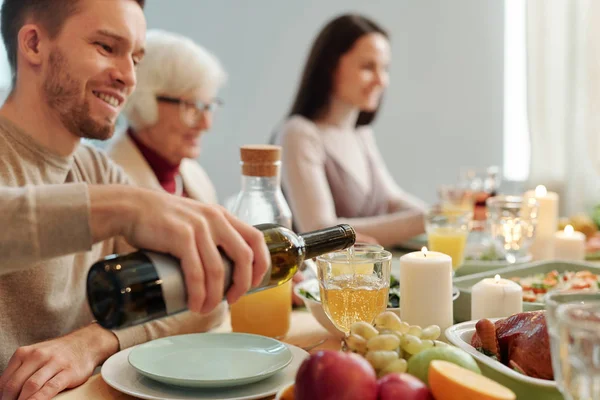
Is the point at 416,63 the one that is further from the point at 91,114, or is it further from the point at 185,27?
the point at 91,114

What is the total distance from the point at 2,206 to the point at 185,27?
3284 mm

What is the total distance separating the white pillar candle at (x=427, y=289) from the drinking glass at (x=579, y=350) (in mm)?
416

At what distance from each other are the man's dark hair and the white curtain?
9.20 ft

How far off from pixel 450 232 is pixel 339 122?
4.43ft

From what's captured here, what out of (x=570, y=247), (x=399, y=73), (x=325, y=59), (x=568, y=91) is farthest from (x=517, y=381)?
(x=399, y=73)

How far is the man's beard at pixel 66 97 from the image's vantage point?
1349mm

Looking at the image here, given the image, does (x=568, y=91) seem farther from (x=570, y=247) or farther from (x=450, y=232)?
(x=450, y=232)

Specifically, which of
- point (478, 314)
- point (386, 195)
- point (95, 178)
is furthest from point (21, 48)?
point (386, 195)

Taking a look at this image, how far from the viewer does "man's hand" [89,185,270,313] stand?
0.68 metres

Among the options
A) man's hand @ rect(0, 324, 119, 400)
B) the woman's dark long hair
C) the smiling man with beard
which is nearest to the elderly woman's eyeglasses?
the woman's dark long hair

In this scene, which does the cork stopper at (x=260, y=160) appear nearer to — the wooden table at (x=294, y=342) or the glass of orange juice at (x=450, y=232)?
the wooden table at (x=294, y=342)

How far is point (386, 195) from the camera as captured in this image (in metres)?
3.11

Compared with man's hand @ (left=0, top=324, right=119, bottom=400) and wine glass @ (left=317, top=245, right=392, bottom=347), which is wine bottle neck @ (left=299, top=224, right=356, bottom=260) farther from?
man's hand @ (left=0, top=324, right=119, bottom=400)

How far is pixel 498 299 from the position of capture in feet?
3.72
